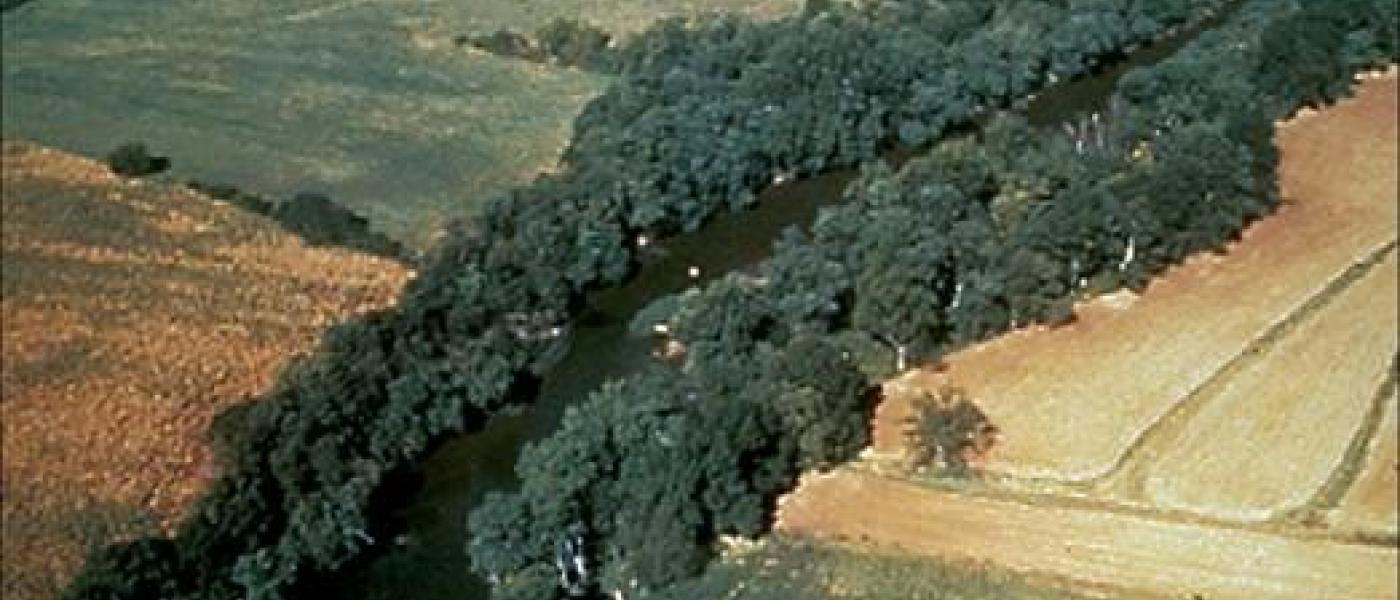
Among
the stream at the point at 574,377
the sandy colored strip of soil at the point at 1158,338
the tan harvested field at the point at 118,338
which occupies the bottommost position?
the stream at the point at 574,377

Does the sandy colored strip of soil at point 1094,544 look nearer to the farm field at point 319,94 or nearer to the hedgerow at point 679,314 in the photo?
the hedgerow at point 679,314

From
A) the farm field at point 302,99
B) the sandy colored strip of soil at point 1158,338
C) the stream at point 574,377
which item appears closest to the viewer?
the farm field at point 302,99

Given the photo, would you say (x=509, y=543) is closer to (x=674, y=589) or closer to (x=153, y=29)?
(x=674, y=589)

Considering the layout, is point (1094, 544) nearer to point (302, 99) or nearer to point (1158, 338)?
point (1158, 338)

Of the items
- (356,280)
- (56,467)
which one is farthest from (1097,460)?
(56,467)

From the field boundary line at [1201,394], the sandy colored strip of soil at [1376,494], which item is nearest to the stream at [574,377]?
the field boundary line at [1201,394]

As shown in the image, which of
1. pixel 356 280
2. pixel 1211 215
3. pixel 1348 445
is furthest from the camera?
pixel 1211 215
